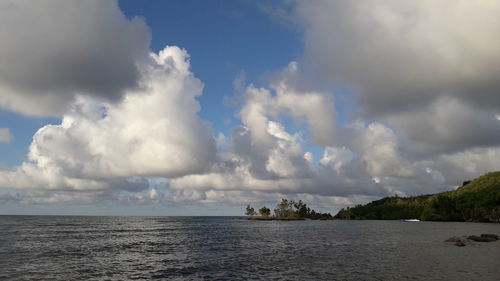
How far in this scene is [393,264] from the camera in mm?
59531

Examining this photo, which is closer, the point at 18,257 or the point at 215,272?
the point at 215,272

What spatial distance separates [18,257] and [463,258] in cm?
8247

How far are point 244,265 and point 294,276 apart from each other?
1305 cm

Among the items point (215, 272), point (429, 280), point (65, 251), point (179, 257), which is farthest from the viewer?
point (65, 251)

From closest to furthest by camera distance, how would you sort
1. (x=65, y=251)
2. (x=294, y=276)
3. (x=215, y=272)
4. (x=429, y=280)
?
(x=429, y=280) → (x=294, y=276) → (x=215, y=272) → (x=65, y=251)

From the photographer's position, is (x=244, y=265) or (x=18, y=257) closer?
(x=244, y=265)

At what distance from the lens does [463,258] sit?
213 feet

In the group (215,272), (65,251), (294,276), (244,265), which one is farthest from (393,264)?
(65,251)

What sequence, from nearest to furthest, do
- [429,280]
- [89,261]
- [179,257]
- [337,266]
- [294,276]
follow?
[429,280] < [294,276] < [337,266] < [89,261] < [179,257]

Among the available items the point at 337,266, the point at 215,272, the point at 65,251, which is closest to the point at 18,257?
the point at 65,251

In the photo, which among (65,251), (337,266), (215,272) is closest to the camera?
(215,272)

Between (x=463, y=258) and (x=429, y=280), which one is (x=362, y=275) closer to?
(x=429, y=280)

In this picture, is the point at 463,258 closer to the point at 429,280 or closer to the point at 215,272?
the point at 429,280

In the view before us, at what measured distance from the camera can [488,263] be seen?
193 ft
